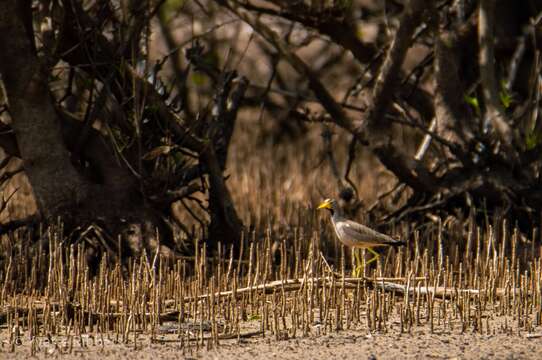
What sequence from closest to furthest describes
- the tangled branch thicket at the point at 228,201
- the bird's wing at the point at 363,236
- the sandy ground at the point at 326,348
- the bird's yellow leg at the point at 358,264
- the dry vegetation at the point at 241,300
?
the sandy ground at the point at 326,348, the dry vegetation at the point at 241,300, the tangled branch thicket at the point at 228,201, the bird's wing at the point at 363,236, the bird's yellow leg at the point at 358,264

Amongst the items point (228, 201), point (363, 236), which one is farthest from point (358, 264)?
point (228, 201)

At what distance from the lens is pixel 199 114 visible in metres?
8.66

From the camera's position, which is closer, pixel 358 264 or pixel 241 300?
pixel 241 300

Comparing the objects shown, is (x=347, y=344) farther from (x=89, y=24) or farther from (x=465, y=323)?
(x=89, y=24)

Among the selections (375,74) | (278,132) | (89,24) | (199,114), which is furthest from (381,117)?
(278,132)

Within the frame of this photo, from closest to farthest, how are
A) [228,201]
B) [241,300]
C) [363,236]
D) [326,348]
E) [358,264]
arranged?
[326,348] < [241,300] < [363,236] < [358,264] < [228,201]

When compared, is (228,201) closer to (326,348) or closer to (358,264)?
(358,264)

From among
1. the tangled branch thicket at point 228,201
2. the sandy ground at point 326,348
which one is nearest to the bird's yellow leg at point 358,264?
the tangled branch thicket at point 228,201

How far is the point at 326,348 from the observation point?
6.03m

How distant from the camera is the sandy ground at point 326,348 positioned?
5879 mm

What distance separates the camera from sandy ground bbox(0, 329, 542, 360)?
588cm

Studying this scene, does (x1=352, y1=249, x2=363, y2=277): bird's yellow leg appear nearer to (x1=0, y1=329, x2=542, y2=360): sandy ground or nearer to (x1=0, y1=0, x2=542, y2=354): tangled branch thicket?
(x1=0, y1=0, x2=542, y2=354): tangled branch thicket

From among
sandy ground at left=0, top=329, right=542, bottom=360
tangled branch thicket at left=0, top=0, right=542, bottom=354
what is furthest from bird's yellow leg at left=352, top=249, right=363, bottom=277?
sandy ground at left=0, top=329, right=542, bottom=360

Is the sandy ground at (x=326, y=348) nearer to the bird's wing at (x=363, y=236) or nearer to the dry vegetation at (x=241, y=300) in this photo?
the dry vegetation at (x=241, y=300)
